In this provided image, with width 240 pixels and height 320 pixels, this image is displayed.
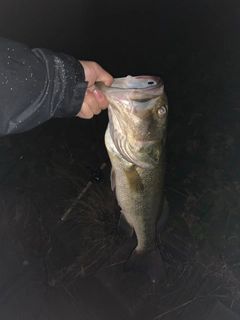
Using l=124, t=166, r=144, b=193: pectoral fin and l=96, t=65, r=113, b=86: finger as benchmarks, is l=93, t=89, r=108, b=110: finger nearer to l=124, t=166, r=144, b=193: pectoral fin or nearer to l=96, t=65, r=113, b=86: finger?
l=96, t=65, r=113, b=86: finger

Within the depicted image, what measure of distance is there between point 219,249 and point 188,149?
1206 millimetres

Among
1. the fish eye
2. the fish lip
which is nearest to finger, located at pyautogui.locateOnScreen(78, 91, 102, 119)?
the fish lip

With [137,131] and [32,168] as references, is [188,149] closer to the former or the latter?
[32,168]

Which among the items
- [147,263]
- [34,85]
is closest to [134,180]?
[34,85]

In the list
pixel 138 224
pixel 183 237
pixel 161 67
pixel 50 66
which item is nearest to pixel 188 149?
pixel 183 237

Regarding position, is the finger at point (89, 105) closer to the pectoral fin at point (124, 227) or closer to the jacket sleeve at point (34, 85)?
the jacket sleeve at point (34, 85)

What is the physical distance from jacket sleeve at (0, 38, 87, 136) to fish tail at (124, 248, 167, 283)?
1.29 meters

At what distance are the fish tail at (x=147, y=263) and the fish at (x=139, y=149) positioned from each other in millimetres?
148

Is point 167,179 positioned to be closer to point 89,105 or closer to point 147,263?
point 147,263

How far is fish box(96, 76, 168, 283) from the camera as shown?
4.41ft

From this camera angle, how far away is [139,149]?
150 centimetres

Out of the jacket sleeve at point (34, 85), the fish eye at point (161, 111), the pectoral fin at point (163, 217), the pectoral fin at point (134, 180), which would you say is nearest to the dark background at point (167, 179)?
the pectoral fin at point (163, 217)

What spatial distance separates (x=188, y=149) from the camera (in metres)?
3.56

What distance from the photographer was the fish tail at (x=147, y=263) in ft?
7.30
